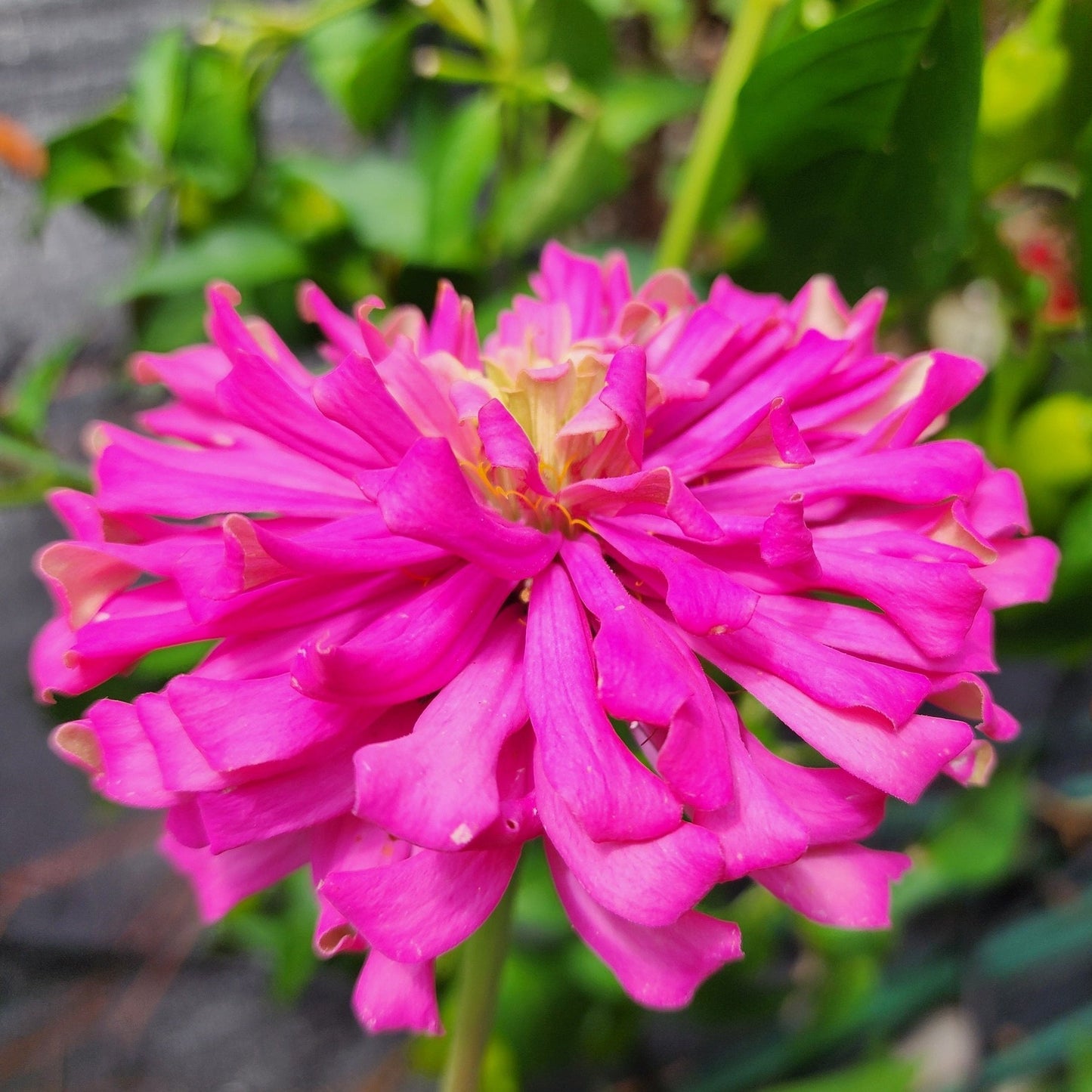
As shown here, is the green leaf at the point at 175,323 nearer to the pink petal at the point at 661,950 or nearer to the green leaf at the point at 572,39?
the green leaf at the point at 572,39

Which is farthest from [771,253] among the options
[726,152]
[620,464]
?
[620,464]

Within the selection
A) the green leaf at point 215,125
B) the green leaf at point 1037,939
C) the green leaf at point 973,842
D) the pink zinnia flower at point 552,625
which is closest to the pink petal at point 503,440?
the pink zinnia flower at point 552,625

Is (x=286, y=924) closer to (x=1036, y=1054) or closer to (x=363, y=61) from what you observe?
(x=363, y=61)

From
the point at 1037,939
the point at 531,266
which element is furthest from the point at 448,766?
the point at 1037,939

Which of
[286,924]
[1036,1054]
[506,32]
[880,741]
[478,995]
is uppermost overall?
[506,32]

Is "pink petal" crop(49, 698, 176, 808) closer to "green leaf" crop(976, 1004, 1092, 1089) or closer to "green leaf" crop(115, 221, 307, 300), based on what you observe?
"green leaf" crop(115, 221, 307, 300)

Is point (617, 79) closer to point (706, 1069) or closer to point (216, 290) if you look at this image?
point (216, 290)

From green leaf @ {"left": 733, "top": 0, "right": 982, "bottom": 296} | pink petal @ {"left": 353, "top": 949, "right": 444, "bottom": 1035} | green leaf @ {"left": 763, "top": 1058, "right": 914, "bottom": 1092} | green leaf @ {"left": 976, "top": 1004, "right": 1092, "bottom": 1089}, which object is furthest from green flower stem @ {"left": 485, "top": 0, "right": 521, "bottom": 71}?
green leaf @ {"left": 976, "top": 1004, "right": 1092, "bottom": 1089}
